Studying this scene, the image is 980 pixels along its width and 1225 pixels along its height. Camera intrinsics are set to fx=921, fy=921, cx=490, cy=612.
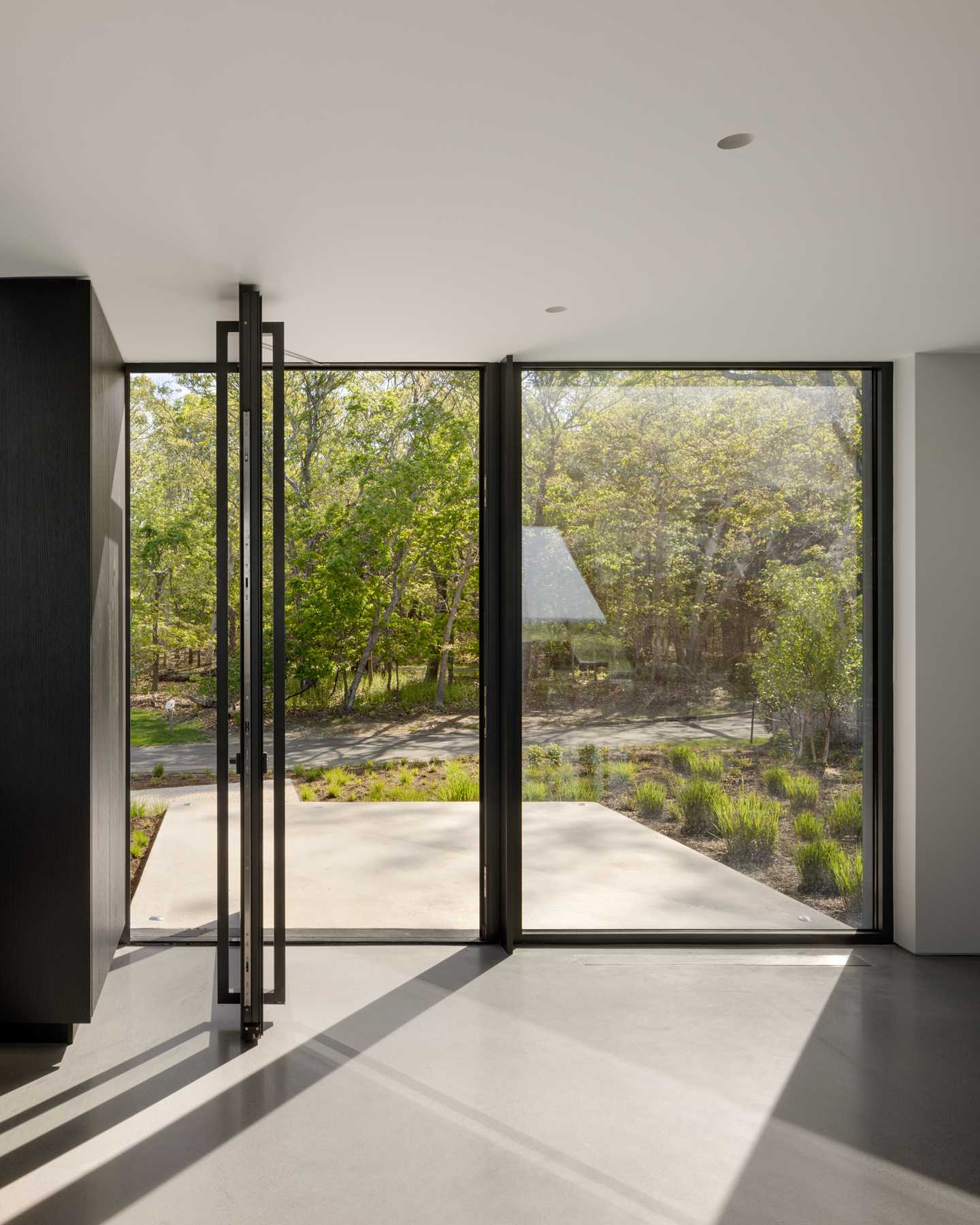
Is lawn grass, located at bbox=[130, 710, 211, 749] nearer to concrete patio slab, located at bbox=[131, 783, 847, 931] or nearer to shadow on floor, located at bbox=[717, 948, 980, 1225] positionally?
concrete patio slab, located at bbox=[131, 783, 847, 931]

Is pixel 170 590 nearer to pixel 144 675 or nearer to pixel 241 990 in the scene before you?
pixel 144 675

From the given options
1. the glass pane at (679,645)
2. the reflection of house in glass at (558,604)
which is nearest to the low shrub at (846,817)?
the glass pane at (679,645)

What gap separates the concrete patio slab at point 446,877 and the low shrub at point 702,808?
114 millimetres

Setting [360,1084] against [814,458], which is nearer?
[360,1084]

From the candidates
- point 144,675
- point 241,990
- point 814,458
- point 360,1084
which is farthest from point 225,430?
point 814,458

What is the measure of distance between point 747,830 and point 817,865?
1.23 feet

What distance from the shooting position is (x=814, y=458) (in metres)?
4.32

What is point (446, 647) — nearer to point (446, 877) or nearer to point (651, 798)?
point (446, 877)

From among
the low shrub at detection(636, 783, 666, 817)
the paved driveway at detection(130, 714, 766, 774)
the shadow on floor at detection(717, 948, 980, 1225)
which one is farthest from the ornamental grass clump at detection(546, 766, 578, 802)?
the shadow on floor at detection(717, 948, 980, 1225)

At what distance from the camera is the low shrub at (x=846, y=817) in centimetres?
427
